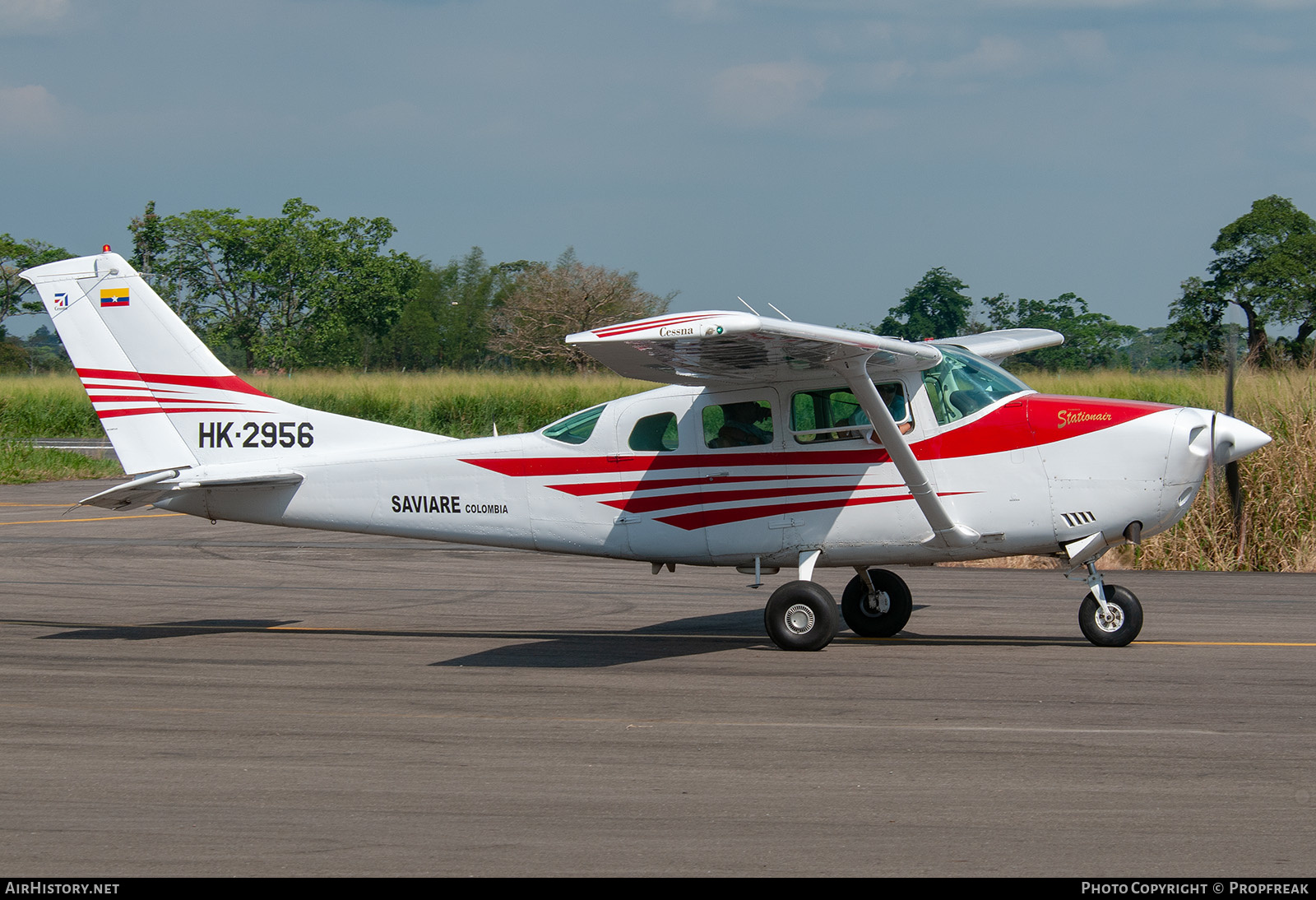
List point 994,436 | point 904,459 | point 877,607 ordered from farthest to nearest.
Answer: point 877,607, point 994,436, point 904,459

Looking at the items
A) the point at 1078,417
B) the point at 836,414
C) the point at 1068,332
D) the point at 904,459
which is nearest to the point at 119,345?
the point at 836,414

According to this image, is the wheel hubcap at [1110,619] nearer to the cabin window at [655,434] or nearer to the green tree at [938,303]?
the cabin window at [655,434]

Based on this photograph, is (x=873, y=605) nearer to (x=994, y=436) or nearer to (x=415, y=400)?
(x=994, y=436)

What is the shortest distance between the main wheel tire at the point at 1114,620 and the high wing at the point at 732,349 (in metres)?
2.37

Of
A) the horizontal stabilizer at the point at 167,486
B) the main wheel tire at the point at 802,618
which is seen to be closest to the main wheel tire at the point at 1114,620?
the main wheel tire at the point at 802,618

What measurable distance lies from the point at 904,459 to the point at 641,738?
11.3 feet

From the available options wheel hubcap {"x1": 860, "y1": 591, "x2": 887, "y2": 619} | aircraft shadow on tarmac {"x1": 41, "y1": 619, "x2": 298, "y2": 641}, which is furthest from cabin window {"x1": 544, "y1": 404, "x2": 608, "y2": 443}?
aircraft shadow on tarmac {"x1": 41, "y1": 619, "x2": 298, "y2": 641}

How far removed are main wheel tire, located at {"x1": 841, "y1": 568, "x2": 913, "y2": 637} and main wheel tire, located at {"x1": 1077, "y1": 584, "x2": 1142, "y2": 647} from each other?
4.94ft

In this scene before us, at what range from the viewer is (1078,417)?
9258mm

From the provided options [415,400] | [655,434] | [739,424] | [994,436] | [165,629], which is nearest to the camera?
[994,436]

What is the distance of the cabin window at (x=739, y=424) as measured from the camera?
980 centimetres

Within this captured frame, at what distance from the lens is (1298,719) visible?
7102 millimetres
